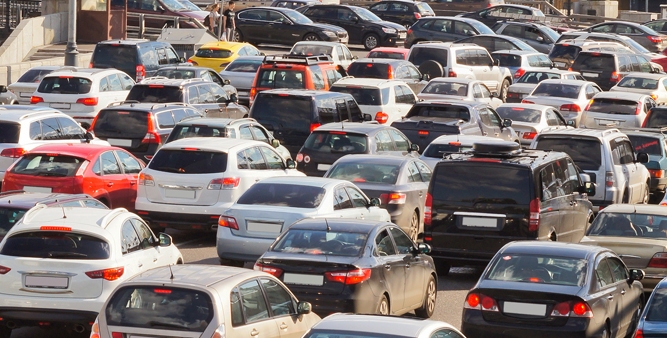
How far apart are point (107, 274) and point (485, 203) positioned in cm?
616

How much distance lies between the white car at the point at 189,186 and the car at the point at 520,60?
76.9 ft

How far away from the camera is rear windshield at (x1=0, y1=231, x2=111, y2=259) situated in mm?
12539

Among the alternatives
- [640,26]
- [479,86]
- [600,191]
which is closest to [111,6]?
[479,86]

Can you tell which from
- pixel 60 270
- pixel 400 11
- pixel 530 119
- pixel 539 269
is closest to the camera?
pixel 60 270

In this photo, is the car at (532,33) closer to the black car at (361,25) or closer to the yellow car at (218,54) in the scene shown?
the black car at (361,25)

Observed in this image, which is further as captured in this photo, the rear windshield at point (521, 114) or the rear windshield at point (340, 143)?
the rear windshield at point (521, 114)

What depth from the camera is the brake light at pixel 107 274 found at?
12.4 metres

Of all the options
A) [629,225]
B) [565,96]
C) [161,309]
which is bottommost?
[565,96]

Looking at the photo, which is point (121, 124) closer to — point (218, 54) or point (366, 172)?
point (366, 172)

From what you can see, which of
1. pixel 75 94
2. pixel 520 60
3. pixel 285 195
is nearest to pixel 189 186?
pixel 285 195

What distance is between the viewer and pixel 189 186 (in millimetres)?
18766

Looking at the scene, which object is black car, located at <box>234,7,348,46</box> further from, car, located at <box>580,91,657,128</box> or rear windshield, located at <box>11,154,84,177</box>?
rear windshield, located at <box>11,154,84,177</box>

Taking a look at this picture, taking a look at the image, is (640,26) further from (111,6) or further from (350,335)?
(350,335)

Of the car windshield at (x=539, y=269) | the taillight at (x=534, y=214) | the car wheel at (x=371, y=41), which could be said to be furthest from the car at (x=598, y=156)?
the car wheel at (x=371, y=41)
